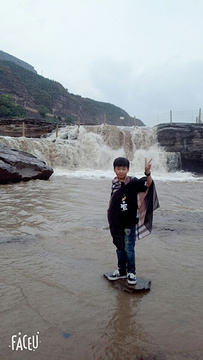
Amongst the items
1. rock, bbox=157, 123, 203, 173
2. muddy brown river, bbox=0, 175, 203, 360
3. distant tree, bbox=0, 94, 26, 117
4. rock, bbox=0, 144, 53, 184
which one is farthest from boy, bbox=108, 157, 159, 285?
distant tree, bbox=0, 94, 26, 117

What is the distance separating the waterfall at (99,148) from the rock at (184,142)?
2.22 feet

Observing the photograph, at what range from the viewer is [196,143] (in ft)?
68.1

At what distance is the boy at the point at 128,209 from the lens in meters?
2.43

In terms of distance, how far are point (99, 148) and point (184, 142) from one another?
7110mm

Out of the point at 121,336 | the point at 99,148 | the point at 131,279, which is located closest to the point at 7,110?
the point at 99,148

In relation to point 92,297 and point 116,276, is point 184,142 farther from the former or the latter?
point 92,297

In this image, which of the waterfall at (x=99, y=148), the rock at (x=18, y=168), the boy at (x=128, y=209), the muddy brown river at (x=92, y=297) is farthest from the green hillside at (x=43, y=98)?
the boy at (x=128, y=209)

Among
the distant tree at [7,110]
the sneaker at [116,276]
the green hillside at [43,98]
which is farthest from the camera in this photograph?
the green hillside at [43,98]

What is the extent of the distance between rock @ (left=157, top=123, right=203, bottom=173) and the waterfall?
676 millimetres

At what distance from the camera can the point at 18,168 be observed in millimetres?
9852

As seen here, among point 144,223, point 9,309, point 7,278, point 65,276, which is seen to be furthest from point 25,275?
point 144,223

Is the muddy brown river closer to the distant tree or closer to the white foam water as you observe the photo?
the white foam water

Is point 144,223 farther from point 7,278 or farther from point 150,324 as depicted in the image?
point 7,278

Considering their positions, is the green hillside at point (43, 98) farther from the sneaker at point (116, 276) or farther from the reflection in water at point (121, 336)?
the reflection in water at point (121, 336)
